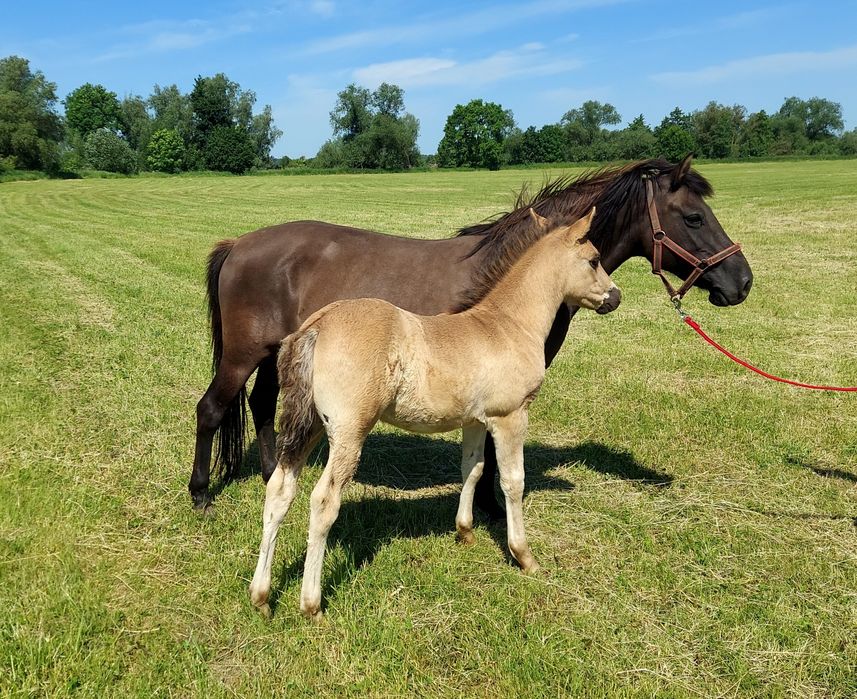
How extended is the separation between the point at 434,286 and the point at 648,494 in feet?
7.72

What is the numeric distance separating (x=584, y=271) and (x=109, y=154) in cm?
7324

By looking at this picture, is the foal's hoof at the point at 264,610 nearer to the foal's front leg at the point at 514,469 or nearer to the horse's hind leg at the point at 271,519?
the horse's hind leg at the point at 271,519

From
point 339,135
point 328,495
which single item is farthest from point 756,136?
point 328,495

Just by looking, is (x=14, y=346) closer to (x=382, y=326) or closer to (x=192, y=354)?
(x=192, y=354)

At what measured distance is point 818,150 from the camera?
268ft

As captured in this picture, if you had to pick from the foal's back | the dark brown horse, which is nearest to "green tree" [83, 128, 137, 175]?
the dark brown horse

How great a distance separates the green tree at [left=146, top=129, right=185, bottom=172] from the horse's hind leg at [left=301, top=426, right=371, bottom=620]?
83.5 meters

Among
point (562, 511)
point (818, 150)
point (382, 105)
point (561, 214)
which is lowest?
point (562, 511)

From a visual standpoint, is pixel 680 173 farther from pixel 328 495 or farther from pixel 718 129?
pixel 718 129

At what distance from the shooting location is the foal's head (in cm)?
403

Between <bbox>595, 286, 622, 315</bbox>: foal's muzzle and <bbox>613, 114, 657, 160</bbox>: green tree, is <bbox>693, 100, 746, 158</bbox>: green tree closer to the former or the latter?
<bbox>613, 114, 657, 160</bbox>: green tree

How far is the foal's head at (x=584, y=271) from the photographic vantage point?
13.2ft

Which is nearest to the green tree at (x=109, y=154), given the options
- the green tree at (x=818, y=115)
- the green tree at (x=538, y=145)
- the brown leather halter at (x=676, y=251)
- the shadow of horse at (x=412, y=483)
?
the green tree at (x=538, y=145)

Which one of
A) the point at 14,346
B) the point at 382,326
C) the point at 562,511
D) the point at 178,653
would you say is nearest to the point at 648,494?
the point at 562,511
